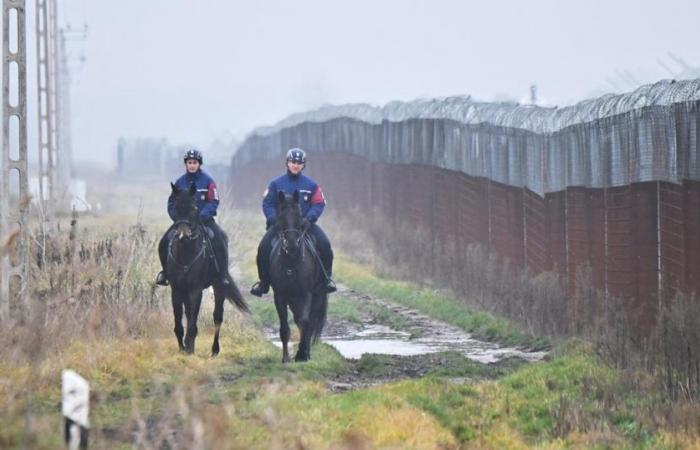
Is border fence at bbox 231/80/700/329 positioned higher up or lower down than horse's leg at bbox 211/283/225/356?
higher up

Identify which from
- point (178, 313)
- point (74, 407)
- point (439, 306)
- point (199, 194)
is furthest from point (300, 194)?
point (74, 407)

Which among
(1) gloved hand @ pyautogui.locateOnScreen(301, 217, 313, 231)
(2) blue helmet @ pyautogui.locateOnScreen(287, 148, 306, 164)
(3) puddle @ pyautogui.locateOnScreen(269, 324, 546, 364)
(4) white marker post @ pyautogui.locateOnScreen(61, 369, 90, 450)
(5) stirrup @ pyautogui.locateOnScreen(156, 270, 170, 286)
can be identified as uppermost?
(2) blue helmet @ pyautogui.locateOnScreen(287, 148, 306, 164)

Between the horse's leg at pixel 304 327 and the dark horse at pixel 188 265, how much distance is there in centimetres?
99

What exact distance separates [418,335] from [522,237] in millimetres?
3801

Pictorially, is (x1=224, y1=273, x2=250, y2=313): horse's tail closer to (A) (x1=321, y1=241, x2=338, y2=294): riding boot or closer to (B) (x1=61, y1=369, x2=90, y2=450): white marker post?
(A) (x1=321, y1=241, x2=338, y2=294): riding boot

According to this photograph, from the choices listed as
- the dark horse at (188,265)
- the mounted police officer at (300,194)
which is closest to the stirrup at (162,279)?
the dark horse at (188,265)

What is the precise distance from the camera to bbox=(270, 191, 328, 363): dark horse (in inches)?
797

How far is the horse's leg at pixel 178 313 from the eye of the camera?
2097cm

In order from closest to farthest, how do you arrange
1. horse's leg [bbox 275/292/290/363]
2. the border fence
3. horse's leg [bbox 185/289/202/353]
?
the border fence → horse's leg [bbox 275/292/290/363] → horse's leg [bbox 185/289/202/353]

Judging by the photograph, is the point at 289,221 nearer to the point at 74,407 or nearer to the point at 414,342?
the point at 414,342

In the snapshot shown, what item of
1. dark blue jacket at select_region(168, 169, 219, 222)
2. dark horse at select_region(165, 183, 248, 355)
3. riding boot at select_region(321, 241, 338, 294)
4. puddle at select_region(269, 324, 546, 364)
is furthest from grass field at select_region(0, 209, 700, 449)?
dark blue jacket at select_region(168, 169, 219, 222)

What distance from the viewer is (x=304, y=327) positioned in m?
20.8

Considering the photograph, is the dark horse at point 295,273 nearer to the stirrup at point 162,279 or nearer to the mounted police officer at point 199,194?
the mounted police officer at point 199,194

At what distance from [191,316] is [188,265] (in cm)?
61
